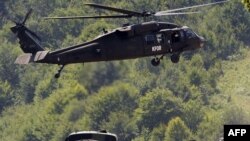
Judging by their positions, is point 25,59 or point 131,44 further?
point 25,59

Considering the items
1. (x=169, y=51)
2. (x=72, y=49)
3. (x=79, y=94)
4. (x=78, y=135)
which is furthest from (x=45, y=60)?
(x=78, y=135)

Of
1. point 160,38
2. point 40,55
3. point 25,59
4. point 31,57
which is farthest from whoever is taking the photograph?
point 25,59

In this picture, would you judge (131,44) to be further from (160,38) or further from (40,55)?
(40,55)

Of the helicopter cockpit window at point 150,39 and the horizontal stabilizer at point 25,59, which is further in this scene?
the horizontal stabilizer at point 25,59

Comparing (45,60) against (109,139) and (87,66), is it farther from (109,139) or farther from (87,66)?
(109,139)

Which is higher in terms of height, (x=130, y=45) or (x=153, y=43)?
(x=130, y=45)

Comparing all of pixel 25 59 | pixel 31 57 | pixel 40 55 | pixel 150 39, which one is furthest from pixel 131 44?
pixel 25 59

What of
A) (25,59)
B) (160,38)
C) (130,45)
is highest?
(160,38)

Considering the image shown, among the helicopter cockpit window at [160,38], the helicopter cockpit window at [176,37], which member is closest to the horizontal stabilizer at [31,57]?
the helicopter cockpit window at [160,38]

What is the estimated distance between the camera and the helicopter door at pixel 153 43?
125375mm

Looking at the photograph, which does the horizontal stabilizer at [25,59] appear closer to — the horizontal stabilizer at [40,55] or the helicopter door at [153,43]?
the horizontal stabilizer at [40,55]

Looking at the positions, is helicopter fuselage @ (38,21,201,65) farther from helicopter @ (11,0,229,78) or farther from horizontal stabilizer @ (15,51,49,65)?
horizontal stabilizer @ (15,51,49,65)

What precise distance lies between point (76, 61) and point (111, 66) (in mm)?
22447

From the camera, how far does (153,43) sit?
125750 millimetres
